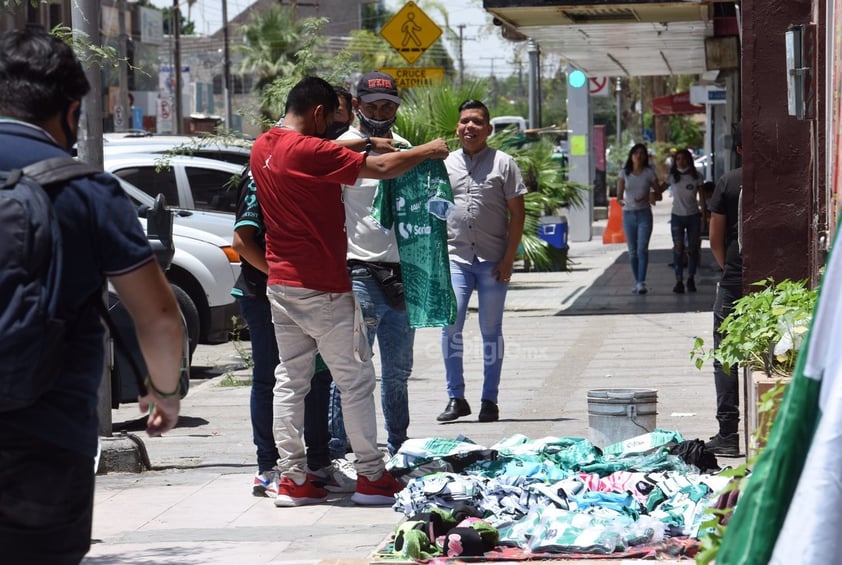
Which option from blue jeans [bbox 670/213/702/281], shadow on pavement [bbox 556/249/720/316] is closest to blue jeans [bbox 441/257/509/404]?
shadow on pavement [bbox 556/249/720/316]

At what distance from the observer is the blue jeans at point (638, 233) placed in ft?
57.3

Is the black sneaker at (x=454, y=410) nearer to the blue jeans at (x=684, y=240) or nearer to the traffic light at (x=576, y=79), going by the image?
the blue jeans at (x=684, y=240)

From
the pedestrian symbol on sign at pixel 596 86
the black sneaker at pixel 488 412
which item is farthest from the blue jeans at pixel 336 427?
the pedestrian symbol on sign at pixel 596 86

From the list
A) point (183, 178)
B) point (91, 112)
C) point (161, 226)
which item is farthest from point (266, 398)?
point (183, 178)

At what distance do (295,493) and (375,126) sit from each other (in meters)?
1.95

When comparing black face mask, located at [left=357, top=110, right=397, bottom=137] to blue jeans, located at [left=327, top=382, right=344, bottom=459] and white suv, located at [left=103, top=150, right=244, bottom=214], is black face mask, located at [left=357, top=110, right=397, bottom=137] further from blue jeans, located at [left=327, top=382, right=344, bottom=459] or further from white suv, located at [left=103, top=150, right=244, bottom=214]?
white suv, located at [left=103, top=150, right=244, bottom=214]

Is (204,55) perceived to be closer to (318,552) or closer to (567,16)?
(567,16)

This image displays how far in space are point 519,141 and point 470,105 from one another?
34.3ft

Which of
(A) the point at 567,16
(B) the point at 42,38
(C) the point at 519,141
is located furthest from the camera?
(C) the point at 519,141

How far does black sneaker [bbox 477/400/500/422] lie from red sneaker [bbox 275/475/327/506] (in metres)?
2.32

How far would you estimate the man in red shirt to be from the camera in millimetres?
6344

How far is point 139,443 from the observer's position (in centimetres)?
790

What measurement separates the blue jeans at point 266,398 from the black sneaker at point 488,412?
203 centimetres

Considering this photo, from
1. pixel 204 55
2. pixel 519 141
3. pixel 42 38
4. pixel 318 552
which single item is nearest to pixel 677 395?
pixel 318 552
